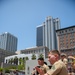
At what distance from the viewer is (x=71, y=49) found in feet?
211

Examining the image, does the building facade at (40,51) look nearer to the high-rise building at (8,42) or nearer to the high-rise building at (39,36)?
the high-rise building at (39,36)

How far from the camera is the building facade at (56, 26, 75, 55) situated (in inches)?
2583

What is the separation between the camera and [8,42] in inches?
6339

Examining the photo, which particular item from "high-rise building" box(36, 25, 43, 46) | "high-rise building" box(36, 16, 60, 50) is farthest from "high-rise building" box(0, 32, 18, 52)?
"high-rise building" box(36, 16, 60, 50)

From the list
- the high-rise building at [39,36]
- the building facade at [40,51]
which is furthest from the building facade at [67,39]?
the high-rise building at [39,36]

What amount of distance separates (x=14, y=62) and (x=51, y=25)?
6313 cm

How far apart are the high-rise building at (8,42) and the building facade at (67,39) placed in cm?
9819

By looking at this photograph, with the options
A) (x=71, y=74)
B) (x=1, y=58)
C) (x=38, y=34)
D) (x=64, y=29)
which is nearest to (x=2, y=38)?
(x=38, y=34)

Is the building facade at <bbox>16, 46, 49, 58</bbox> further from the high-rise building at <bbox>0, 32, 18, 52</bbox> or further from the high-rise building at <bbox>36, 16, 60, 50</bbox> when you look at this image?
the high-rise building at <bbox>0, 32, 18, 52</bbox>

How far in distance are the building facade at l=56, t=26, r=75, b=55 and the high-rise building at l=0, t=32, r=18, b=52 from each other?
322ft

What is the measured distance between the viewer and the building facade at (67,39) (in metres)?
65.6

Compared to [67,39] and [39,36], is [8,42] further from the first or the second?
[67,39]

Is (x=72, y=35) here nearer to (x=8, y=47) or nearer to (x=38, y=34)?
(x=38, y=34)

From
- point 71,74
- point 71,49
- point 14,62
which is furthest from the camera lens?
point 14,62
